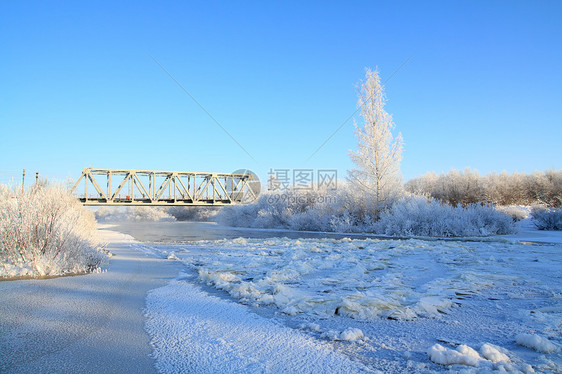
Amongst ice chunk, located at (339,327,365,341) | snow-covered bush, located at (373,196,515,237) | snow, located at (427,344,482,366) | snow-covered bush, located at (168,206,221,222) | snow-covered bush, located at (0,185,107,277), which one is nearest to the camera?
snow, located at (427,344,482,366)

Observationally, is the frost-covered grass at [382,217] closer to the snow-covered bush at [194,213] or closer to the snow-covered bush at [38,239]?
the snow-covered bush at [38,239]

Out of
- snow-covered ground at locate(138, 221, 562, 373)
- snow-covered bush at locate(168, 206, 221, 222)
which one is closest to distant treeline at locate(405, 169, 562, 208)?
snow-covered ground at locate(138, 221, 562, 373)

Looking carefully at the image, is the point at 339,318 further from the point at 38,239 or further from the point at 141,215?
the point at 141,215

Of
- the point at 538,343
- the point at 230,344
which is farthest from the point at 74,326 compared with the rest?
the point at 538,343

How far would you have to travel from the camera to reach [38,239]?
6.00m

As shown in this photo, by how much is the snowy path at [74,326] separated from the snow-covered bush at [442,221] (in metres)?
16.9

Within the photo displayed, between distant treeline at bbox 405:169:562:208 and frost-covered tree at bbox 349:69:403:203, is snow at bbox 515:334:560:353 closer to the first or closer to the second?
frost-covered tree at bbox 349:69:403:203

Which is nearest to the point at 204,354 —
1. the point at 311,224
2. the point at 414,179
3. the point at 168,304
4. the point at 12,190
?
the point at 168,304

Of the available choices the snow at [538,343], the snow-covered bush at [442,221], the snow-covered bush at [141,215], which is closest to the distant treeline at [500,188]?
the snow-covered bush at [442,221]

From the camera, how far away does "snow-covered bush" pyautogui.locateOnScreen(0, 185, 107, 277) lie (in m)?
5.66

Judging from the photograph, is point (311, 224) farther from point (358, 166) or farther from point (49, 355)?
point (49, 355)

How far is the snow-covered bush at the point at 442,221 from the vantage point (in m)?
18.2

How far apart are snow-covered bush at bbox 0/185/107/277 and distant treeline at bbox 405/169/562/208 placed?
3829 cm

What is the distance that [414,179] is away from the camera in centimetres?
5222
